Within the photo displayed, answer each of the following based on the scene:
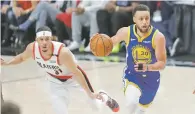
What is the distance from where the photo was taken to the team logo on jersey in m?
4.77

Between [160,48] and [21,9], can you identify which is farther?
[21,9]

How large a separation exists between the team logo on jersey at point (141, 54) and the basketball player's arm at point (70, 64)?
0.53 meters

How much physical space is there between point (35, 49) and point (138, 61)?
0.95 m

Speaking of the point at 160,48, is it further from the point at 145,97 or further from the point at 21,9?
the point at 21,9

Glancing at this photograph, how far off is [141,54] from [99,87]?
2458 mm

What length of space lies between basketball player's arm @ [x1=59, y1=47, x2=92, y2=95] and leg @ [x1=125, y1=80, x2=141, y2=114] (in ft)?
1.28

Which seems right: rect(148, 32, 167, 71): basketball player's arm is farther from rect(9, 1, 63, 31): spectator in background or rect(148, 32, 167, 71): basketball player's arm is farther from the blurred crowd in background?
rect(9, 1, 63, 31): spectator in background

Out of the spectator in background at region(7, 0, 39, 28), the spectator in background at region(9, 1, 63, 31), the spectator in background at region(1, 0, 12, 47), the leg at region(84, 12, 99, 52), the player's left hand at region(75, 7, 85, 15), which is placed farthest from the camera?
the spectator in background at region(1, 0, 12, 47)

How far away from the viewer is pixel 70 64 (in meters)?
4.82

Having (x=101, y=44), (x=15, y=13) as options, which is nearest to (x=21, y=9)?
(x=15, y=13)

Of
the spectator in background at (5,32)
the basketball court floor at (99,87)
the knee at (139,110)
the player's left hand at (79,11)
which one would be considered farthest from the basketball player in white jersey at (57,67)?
the spectator in background at (5,32)

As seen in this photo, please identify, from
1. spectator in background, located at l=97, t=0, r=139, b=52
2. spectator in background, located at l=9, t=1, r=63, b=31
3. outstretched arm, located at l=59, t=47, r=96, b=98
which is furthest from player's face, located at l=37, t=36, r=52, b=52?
spectator in background, located at l=97, t=0, r=139, b=52

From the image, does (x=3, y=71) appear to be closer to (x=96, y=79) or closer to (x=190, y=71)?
(x=96, y=79)

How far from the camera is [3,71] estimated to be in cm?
842
